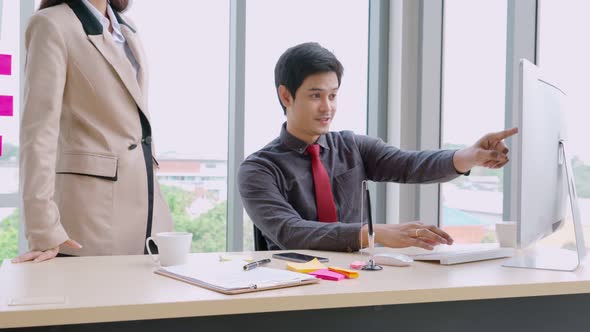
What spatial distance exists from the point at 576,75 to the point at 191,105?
1727 mm

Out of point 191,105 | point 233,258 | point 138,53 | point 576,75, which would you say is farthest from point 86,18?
point 576,75

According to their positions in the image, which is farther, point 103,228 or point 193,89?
point 193,89

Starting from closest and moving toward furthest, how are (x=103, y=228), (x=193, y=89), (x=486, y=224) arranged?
1. (x=103, y=228)
2. (x=486, y=224)
3. (x=193, y=89)

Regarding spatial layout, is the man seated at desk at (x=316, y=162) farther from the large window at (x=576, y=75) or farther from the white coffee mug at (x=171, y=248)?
the large window at (x=576, y=75)

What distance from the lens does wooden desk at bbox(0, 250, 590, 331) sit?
40.0 inches

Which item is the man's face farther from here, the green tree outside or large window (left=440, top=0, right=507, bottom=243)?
the green tree outside

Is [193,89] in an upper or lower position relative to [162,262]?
upper

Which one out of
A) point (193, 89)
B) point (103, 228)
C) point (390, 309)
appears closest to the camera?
point (390, 309)

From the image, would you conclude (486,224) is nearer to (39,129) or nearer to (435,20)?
(435,20)

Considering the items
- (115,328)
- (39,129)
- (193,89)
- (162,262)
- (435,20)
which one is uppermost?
(435,20)

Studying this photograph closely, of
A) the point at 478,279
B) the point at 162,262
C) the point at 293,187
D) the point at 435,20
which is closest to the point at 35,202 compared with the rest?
the point at 162,262

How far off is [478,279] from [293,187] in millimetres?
796

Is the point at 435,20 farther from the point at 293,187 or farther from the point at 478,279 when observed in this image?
the point at 478,279

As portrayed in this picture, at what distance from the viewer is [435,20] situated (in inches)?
124
